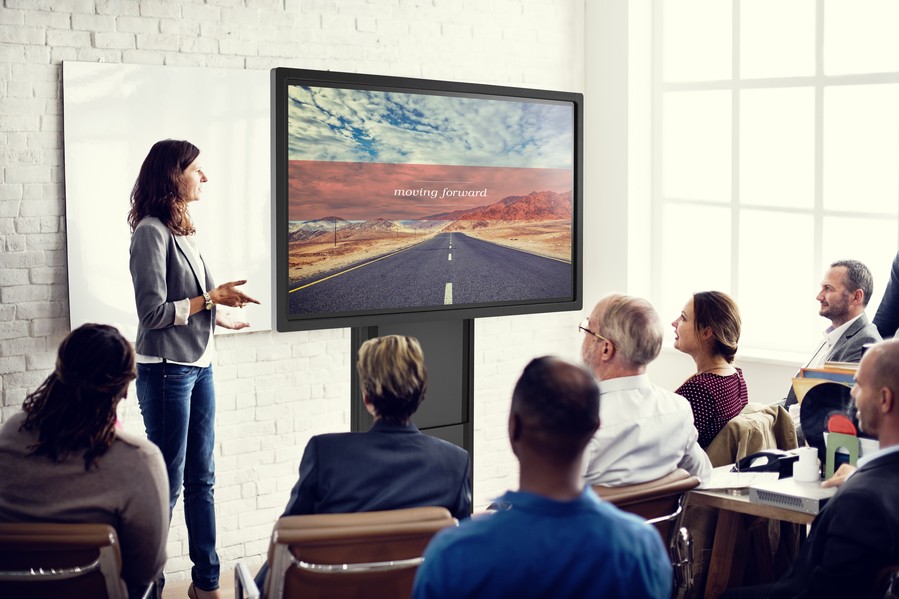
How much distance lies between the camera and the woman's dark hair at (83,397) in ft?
8.08

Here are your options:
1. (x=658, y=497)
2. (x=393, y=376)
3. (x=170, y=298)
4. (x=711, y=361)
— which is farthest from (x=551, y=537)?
(x=170, y=298)

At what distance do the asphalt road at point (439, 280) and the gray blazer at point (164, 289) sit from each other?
1.53ft

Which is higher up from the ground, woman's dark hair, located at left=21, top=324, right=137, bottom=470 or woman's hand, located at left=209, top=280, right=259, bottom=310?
woman's hand, located at left=209, top=280, right=259, bottom=310

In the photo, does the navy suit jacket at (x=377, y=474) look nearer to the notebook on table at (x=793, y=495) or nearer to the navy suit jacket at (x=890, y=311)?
the notebook on table at (x=793, y=495)

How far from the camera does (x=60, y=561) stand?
2.32 m

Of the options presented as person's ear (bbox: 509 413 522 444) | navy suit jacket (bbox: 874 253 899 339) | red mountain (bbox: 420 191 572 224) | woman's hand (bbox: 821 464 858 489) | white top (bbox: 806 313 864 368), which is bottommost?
woman's hand (bbox: 821 464 858 489)

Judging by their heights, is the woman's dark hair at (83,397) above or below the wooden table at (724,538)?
above

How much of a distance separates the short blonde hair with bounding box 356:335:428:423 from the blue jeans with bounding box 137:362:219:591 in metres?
1.34

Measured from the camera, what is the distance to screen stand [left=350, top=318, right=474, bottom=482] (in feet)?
13.1

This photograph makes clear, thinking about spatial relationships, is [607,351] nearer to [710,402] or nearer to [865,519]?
[710,402]

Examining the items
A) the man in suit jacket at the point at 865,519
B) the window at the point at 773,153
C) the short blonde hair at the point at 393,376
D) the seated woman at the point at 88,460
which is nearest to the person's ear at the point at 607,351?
the short blonde hair at the point at 393,376

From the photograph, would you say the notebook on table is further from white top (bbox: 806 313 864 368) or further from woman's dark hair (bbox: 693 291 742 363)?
white top (bbox: 806 313 864 368)

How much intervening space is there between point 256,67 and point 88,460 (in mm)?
2694

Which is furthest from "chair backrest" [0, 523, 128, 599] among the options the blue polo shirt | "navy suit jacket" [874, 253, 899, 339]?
"navy suit jacket" [874, 253, 899, 339]
